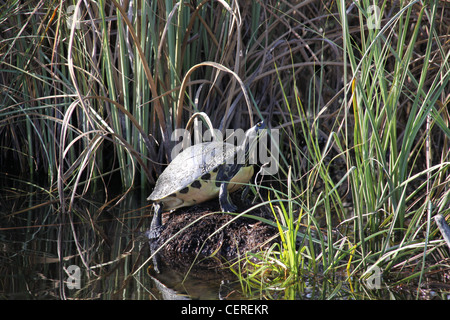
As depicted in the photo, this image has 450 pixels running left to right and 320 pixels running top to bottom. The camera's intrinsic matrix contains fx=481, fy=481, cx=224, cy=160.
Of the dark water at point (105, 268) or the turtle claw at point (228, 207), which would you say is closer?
the dark water at point (105, 268)

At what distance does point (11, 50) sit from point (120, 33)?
29.4 inches

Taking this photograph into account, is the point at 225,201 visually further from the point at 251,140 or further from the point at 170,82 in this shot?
the point at 170,82

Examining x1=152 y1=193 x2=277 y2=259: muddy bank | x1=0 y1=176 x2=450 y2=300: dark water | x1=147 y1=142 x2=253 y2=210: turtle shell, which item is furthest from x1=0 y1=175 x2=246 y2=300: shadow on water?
x1=147 y1=142 x2=253 y2=210: turtle shell

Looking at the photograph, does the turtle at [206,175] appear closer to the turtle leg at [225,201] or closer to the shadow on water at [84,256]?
the turtle leg at [225,201]

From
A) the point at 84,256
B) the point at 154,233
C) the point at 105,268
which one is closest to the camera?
the point at 105,268

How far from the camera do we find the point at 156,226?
228 cm

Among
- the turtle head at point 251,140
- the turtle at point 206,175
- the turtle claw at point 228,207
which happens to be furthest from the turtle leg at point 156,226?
the turtle head at point 251,140

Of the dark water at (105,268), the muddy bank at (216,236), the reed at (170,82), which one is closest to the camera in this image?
the dark water at (105,268)

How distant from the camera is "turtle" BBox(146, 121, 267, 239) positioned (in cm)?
219

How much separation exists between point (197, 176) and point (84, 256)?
60 cm

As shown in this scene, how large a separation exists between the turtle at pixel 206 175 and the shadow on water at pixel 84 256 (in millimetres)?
209

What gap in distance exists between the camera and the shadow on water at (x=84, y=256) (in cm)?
166

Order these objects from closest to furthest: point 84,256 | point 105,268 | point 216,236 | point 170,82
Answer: point 105,268 < point 84,256 < point 216,236 < point 170,82

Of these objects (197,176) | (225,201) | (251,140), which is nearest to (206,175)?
(197,176)
